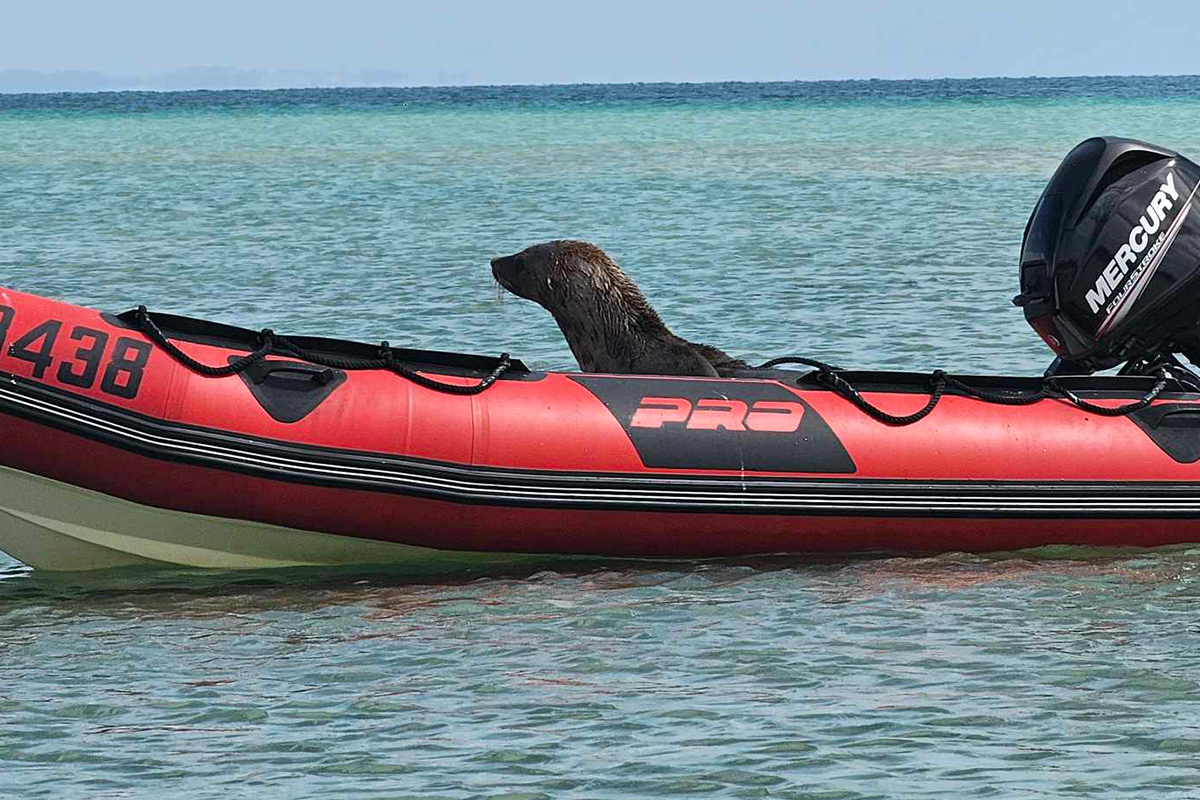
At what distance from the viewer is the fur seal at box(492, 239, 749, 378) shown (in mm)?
7492

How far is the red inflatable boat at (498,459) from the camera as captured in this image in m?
6.31

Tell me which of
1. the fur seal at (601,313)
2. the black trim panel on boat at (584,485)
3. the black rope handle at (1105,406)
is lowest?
the black trim panel on boat at (584,485)

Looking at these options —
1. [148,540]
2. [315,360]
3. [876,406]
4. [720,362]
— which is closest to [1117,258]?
[876,406]

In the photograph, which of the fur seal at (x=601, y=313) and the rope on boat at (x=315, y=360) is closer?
the rope on boat at (x=315, y=360)

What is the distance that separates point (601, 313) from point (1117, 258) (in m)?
1.93

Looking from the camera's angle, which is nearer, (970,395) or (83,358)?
(83,358)

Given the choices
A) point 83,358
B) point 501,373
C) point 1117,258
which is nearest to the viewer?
point 83,358

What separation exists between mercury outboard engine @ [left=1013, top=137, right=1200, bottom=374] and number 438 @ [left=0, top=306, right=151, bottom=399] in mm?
3050

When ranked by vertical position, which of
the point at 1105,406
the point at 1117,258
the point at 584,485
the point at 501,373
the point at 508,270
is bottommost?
the point at 584,485

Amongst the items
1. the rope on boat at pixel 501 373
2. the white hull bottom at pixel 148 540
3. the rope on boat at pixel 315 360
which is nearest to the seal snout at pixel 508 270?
the rope on boat at pixel 501 373

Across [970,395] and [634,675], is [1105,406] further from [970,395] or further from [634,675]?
[634,675]

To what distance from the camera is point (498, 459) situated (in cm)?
648

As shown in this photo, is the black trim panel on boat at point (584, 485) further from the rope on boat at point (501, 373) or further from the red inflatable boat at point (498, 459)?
the rope on boat at point (501, 373)

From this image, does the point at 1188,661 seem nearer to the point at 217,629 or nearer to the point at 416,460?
the point at 416,460
